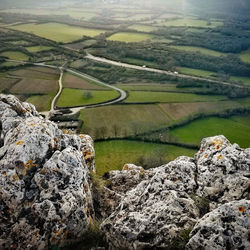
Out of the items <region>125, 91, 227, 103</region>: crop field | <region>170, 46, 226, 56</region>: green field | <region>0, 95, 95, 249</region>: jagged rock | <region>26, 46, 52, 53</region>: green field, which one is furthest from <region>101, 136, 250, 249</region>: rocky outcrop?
<region>170, 46, 226, 56</region>: green field

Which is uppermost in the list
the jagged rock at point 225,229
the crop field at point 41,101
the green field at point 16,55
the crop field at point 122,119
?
the green field at point 16,55

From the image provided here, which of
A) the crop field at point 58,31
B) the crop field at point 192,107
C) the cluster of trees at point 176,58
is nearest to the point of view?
the crop field at point 192,107

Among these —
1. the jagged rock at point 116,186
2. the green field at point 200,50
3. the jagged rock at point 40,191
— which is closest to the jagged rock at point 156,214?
the jagged rock at point 40,191

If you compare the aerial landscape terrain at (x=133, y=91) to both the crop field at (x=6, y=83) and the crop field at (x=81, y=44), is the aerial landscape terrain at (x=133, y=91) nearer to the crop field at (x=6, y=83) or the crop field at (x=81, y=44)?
the crop field at (x=6, y=83)

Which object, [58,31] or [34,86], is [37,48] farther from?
[34,86]

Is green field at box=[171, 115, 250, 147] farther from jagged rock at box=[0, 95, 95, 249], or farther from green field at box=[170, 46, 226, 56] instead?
green field at box=[170, 46, 226, 56]

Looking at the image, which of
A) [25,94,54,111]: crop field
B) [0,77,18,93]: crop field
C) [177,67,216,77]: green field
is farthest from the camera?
[177,67,216,77]: green field
